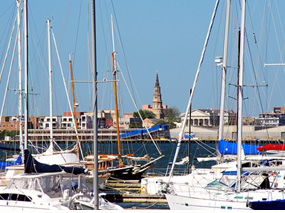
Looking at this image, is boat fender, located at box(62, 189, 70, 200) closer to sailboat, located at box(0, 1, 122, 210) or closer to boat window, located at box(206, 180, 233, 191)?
sailboat, located at box(0, 1, 122, 210)

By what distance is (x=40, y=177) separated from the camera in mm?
18109

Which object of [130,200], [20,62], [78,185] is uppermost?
[20,62]

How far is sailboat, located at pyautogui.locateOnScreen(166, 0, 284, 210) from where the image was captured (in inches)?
693

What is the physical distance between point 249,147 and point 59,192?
909 centimetres

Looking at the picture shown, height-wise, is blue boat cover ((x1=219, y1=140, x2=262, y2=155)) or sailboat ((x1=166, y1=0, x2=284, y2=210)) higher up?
blue boat cover ((x1=219, y1=140, x2=262, y2=155))

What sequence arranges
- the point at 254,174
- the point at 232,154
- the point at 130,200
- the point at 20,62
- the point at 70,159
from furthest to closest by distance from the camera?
the point at 20,62
the point at 70,159
the point at 130,200
the point at 232,154
the point at 254,174

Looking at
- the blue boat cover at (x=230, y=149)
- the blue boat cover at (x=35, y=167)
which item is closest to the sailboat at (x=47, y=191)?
the blue boat cover at (x=35, y=167)

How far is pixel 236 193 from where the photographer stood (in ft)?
59.0

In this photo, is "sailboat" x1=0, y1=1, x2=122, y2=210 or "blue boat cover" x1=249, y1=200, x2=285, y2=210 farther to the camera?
"sailboat" x1=0, y1=1, x2=122, y2=210

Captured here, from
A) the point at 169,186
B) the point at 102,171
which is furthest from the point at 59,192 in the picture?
the point at 102,171

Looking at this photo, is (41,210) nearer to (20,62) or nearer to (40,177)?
→ (40,177)

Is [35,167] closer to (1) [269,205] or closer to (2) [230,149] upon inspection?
(1) [269,205]

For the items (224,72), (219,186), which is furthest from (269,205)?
(224,72)

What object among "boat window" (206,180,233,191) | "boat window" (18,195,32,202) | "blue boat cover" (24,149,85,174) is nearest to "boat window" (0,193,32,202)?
"boat window" (18,195,32,202)
